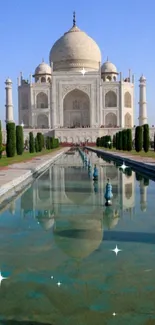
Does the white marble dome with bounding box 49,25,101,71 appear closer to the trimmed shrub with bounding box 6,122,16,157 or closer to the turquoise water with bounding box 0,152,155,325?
the trimmed shrub with bounding box 6,122,16,157

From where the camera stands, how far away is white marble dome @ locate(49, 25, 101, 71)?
1596 inches

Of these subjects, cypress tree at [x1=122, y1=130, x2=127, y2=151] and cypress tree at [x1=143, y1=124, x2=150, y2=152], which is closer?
cypress tree at [x1=143, y1=124, x2=150, y2=152]

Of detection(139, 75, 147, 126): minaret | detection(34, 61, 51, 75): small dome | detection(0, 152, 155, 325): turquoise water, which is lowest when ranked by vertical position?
detection(0, 152, 155, 325): turquoise water

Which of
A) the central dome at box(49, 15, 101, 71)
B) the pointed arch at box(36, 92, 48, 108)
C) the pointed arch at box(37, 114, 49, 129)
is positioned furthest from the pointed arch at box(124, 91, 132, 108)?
the pointed arch at box(37, 114, 49, 129)

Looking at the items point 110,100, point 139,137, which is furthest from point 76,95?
point 139,137

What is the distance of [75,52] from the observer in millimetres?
40500

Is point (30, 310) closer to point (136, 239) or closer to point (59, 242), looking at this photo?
point (59, 242)

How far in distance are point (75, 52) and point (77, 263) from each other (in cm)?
3922

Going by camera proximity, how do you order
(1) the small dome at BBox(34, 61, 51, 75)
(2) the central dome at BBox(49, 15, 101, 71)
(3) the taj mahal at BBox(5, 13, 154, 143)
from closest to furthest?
(3) the taj mahal at BBox(5, 13, 154, 143) < (2) the central dome at BBox(49, 15, 101, 71) < (1) the small dome at BBox(34, 61, 51, 75)

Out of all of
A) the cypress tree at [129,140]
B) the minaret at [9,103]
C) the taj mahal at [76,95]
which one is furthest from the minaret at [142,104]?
the cypress tree at [129,140]

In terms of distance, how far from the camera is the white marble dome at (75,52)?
1596 inches

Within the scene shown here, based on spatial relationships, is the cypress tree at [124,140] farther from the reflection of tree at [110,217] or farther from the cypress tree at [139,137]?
the reflection of tree at [110,217]

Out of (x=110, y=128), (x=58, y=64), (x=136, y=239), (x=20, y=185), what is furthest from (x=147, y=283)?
(x=58, y=64)

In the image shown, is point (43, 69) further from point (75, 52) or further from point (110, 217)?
point (110, 217)
